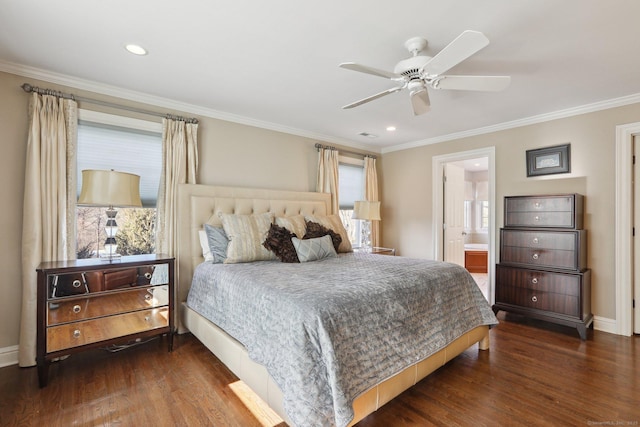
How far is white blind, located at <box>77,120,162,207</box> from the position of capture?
2.89m

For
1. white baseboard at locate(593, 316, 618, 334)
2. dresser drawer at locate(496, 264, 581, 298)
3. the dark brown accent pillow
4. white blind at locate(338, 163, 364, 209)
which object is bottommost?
white baseboard at locate(593, 316, 618, 334)

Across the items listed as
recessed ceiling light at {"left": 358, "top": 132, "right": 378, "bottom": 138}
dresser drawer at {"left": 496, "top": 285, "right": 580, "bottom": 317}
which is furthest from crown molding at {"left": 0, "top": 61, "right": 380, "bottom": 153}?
dresser drawer at {"left": 496, "top": 285, "right": 580, "bottom": 317}

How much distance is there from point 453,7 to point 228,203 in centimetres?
275

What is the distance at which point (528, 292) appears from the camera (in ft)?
11.5

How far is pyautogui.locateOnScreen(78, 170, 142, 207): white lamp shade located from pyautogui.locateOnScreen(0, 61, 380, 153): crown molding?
964mm

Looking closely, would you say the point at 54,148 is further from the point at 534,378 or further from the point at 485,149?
the point at 485,149

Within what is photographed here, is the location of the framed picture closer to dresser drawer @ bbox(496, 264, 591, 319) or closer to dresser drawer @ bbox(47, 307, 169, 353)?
dresser drawer @ bbox(496, 264, 591, 319)

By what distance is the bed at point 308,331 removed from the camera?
156cm

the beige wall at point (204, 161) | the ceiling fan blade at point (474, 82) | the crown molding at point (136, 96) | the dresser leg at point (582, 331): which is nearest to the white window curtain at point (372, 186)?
the beige wall at point (204, 161)

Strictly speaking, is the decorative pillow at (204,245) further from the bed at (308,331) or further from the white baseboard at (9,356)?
the white baseboard at (9,356)

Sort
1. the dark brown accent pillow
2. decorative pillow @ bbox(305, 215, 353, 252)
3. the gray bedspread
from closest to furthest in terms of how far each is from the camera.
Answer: the gray bedspread, the dark brown accent pillow, decorative pillow @ bbox(305, 215, 353, 252)

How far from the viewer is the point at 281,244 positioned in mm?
3086

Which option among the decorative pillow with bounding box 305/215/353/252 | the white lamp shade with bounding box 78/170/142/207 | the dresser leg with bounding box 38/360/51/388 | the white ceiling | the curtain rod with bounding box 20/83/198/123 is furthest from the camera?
the decorative pillow with bounding box 305/215/353/252

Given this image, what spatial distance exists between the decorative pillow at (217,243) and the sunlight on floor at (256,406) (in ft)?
3.69
